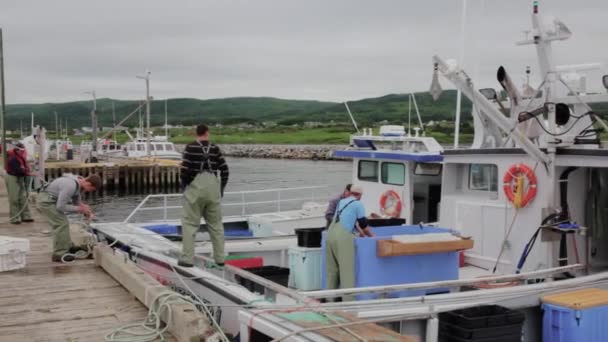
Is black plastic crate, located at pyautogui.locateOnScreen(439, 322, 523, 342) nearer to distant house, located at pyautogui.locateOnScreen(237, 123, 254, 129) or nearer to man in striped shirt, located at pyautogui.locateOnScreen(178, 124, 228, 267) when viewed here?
man in striped shirt, located at pyautogui.locateOnScreen(178, 124, 228, 267)

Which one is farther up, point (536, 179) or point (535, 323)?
point (536, 179)

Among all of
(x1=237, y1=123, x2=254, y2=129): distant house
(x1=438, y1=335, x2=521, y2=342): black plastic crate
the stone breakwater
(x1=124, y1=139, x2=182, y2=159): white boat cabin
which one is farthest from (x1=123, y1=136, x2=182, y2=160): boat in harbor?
(x1=237, y1=123, x2=254, y2=129): distant house

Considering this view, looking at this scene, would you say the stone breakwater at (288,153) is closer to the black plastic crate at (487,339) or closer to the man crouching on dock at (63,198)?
the man crouching on dock at (63,198)

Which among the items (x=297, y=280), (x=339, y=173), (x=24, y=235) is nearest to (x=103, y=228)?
(x=24, y=235)

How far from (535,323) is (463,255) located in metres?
2.71

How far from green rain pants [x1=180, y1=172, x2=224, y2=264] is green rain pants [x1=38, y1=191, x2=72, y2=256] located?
235 centimetres

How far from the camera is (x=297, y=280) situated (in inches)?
365

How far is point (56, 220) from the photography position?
9.46 metres

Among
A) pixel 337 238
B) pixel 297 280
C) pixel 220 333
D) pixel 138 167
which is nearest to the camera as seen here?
pixel 220 333

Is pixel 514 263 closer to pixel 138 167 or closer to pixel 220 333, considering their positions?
pixel 220 333

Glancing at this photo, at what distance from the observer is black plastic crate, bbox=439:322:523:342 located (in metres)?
6.15

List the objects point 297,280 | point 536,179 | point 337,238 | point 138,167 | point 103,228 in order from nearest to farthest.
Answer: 1. point 337,238
2. point 536,179
3. point 297,280
4. point 103,228
5. point 138,167

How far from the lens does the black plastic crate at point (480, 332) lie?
6.15 m

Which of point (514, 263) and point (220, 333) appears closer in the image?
point (220, 333)
